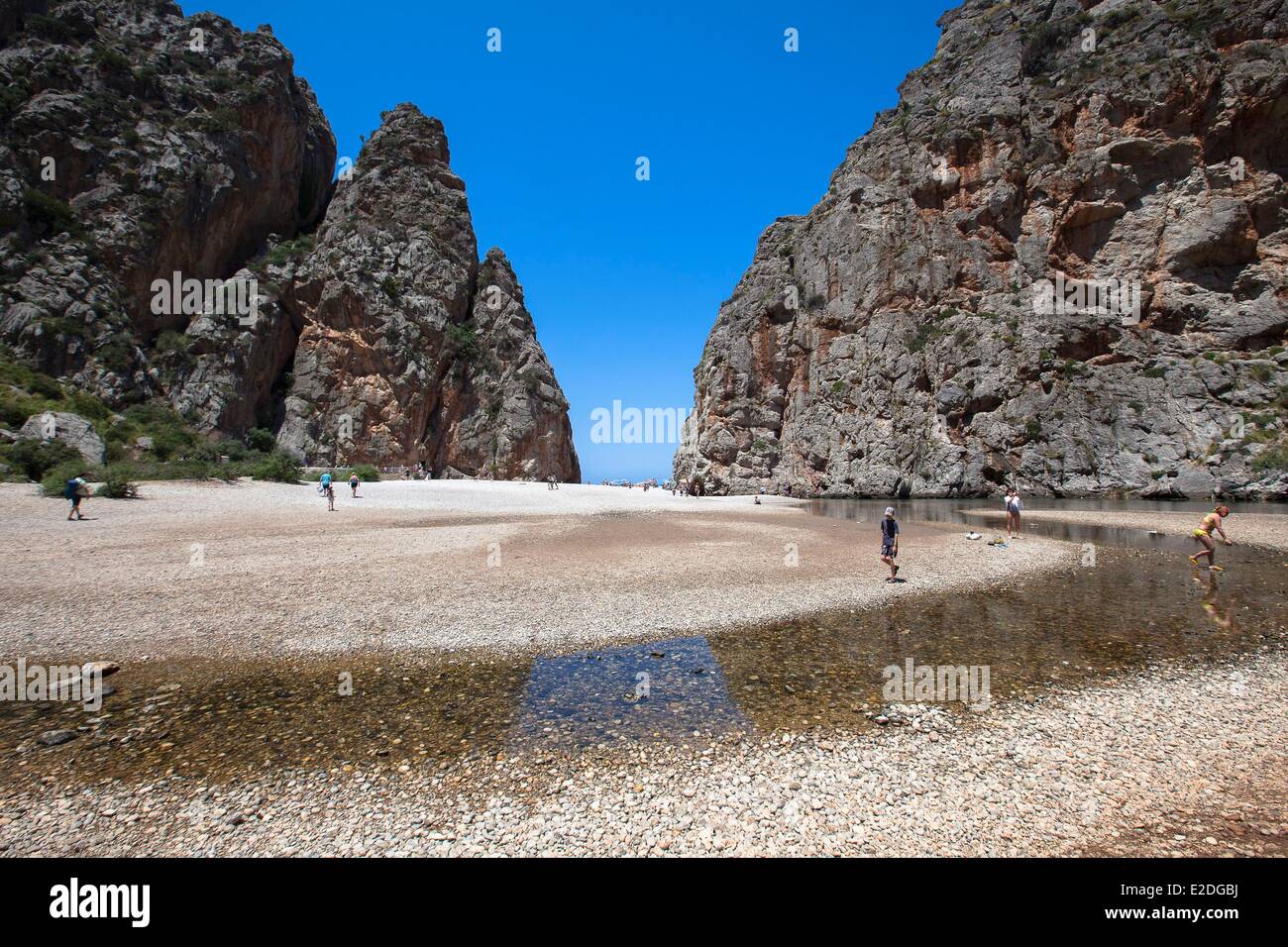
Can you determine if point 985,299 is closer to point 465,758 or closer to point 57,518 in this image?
point 465,758

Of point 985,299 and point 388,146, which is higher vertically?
point 388,146

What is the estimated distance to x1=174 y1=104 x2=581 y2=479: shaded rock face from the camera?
62688 mm

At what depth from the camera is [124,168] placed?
171 feet

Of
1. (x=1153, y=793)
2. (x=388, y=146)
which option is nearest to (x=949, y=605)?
(x=1153, y=793)

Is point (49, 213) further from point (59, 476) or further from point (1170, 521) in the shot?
point (1170, 521)

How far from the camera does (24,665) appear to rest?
27.9 ft

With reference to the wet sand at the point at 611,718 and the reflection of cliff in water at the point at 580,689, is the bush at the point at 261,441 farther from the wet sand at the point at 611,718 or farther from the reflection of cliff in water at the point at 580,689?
the reflection of cliff in water at the point at 580,689

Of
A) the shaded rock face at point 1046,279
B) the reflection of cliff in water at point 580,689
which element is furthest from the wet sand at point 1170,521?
the reflection of cliff in water at point 580,689

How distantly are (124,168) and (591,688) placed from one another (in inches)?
2961

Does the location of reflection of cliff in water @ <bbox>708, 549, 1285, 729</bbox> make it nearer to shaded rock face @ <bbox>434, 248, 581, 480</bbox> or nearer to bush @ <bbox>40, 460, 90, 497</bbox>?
bush @ <bbox>40, 460, 90, 497</bbox>

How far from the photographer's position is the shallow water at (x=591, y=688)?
20.5 ft

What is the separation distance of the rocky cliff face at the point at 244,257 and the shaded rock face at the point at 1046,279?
119 ft
